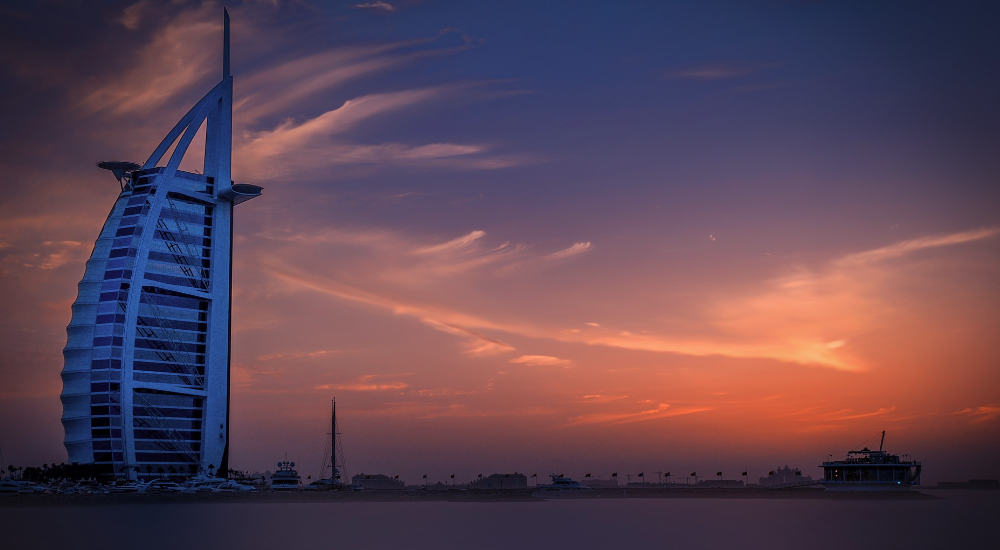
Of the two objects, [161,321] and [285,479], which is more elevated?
[161,321]

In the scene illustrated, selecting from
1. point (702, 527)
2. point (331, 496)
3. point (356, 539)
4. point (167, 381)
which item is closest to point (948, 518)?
point (702, 527)

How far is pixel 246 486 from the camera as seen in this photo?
173000 mm

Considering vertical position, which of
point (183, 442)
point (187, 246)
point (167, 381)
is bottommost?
point (183, 442)

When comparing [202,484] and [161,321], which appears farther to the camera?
[161,321]

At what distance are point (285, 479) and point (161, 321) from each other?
136 ft

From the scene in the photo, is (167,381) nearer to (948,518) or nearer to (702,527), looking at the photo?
(702,527)

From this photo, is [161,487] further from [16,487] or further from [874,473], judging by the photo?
[874,473]

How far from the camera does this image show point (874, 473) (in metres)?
169

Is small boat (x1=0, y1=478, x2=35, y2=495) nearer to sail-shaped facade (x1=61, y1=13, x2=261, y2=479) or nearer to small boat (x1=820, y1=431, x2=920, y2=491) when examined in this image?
Result: sail-shaped facade (x1=61, y1=13, x2=261, y2=479)

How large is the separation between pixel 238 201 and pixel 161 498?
60.5 m

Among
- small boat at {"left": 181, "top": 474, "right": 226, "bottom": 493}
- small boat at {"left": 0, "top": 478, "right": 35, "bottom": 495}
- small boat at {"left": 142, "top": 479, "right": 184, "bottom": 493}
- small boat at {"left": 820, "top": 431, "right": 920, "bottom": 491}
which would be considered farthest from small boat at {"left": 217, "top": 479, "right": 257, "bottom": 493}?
small boat at {"left": 820, "top": 431, "right": 920, "bottom": 491}

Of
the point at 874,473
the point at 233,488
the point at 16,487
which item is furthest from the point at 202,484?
the point at 874,473

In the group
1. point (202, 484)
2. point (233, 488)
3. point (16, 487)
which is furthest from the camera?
point (233, 488)

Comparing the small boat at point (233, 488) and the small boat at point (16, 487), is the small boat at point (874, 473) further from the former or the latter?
the small boat at point (16, 487)
